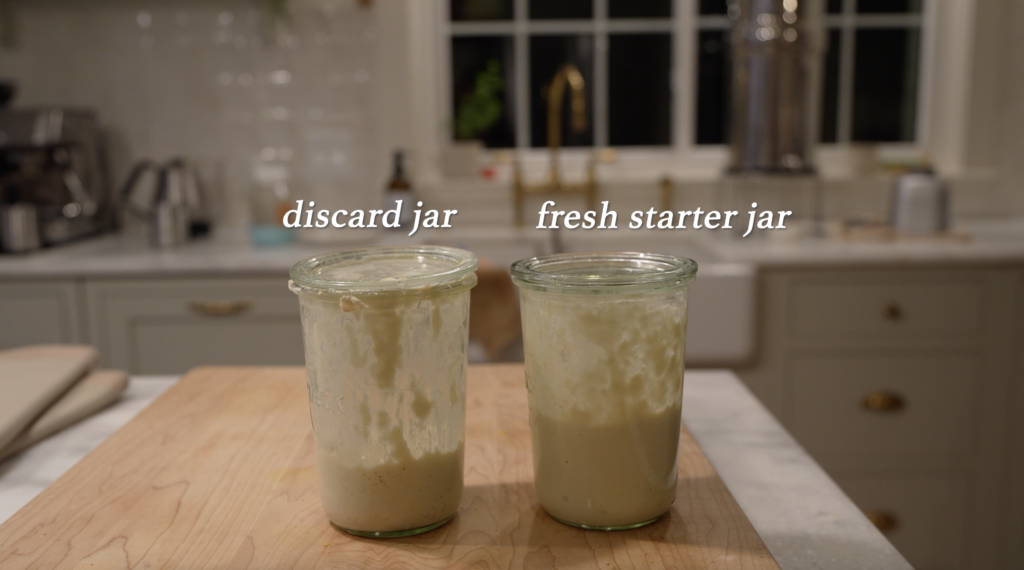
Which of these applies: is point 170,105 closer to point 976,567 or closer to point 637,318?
point 637,318

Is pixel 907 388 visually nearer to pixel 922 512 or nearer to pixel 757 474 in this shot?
pixel 922 512

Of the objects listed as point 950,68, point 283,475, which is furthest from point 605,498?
point 950,68

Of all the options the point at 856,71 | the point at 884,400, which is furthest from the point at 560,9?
the point at 884,400

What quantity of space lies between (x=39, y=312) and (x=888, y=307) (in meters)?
2.16

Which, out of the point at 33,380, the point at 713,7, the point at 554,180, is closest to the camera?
the point at 33,380

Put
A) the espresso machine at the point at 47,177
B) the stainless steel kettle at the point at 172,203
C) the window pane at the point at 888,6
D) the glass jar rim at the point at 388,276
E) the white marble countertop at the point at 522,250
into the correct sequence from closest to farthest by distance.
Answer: the glass jar rim at the point at 388,276, the white marble countertop at the point at 522,250, the espresso machine at the point at 47,177, the stainless steel kettle at the point at 172,203, the window pane at the point at 888,6

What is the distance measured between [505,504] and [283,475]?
199mm

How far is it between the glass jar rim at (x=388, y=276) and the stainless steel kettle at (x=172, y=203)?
Result: 2.03 metres

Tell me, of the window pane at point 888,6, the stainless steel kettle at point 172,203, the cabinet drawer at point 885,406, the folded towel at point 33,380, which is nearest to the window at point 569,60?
the window pane at point 888,6

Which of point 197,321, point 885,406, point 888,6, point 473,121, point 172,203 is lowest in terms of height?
point 885,406

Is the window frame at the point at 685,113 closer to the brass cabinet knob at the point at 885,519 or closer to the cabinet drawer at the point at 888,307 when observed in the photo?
the cabinet drawer at the point at 888,307

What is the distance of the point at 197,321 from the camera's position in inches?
86.8

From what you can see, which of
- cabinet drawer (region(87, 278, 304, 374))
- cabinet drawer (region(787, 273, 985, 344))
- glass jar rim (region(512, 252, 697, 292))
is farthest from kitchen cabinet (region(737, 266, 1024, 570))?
glass jar rim (region(512, 252, 697, 292))

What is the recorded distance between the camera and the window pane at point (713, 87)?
288 cm
